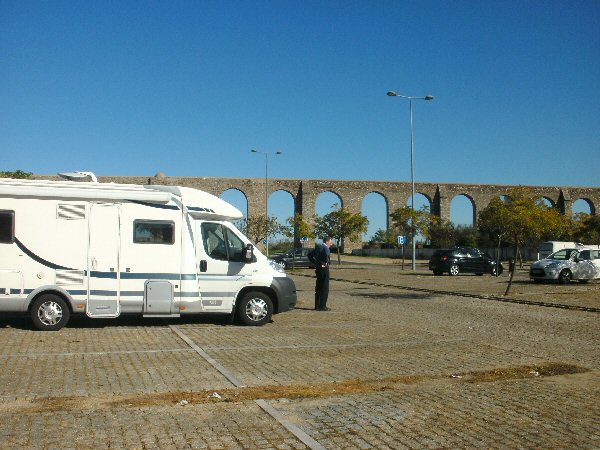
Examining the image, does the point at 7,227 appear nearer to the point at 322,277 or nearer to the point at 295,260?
the point at 322,277

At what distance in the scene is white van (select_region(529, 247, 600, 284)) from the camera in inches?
1016

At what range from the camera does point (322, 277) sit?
49.1 feet

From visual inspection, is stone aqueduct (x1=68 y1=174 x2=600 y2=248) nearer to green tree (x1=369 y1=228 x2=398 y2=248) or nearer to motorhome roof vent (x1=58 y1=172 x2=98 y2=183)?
green tree (x1=369 y1=228 x2=398 y2=248)

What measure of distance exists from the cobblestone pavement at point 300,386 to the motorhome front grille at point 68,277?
826mm

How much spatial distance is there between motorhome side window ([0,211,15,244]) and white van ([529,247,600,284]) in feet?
68.8

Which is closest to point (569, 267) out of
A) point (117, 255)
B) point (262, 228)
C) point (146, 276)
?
point (146, 276)

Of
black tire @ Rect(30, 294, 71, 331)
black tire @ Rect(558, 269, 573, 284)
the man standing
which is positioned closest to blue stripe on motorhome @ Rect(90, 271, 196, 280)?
black tire @ Rect(30, 294, 71, 331)

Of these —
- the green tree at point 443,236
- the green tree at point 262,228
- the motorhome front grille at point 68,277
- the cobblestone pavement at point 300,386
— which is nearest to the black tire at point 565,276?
the cobblestone pavement at point 300,386

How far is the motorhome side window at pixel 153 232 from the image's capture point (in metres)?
11.3

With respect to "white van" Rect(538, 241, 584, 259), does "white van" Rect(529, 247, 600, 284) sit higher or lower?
lower

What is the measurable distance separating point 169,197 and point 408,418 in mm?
7089

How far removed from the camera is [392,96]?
125ft

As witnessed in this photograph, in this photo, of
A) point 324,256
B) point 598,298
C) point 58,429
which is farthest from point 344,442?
point 598,298

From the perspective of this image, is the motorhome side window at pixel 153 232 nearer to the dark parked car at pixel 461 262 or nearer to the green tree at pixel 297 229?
the dark parked car at pixel 461 262
